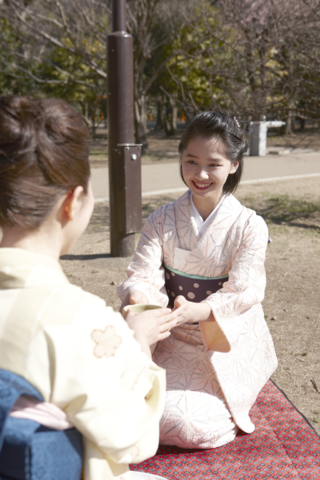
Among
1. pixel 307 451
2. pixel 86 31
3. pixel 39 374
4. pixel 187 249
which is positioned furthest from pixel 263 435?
pixel 86 31

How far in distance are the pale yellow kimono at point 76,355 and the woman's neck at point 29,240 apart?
0.03m

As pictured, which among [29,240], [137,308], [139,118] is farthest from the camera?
[139,118]

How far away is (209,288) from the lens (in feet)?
8.91

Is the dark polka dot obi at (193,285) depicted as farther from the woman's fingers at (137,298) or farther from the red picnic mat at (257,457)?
the red picnic mat at (257,457)

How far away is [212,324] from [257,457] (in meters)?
0.66

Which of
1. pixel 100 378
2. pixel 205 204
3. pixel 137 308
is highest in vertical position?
pixel 205 204

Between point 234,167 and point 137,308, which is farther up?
point 234,167

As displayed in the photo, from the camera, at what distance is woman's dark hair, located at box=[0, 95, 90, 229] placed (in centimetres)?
125

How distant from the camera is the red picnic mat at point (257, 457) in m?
2.34

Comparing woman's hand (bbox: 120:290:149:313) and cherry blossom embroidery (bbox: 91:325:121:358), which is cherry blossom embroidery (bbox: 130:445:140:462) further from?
woman's hand (bbox: 120:290:149:313)

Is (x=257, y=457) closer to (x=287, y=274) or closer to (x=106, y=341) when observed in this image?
(x=106, y=341)

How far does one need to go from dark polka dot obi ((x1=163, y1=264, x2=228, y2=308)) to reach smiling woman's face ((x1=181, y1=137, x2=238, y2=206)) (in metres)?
0.44

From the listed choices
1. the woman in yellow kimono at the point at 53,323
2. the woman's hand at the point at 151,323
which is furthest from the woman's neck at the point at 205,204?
the woman in yellow kimono at the point at 53,323

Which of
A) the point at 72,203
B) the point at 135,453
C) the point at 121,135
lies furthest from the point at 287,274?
the point at 72,203
